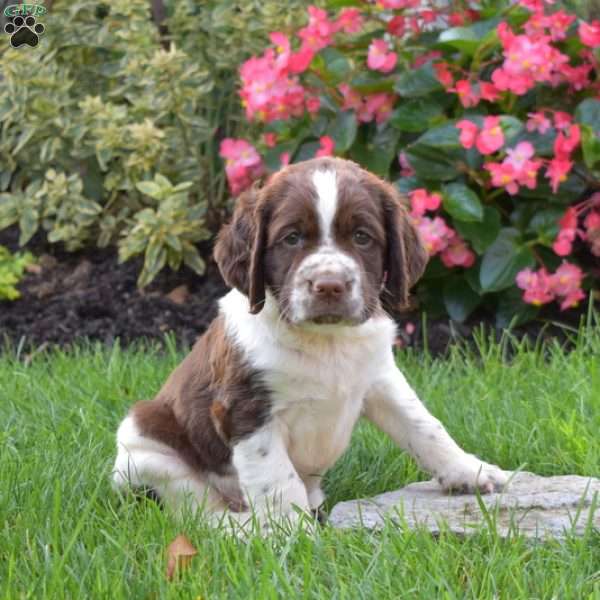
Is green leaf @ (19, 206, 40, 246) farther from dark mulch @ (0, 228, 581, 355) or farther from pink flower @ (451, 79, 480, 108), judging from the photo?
pink flower @ (451, 79, 480, 108)

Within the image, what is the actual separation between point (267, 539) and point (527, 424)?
166 centimetres

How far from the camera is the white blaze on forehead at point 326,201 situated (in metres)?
3.77

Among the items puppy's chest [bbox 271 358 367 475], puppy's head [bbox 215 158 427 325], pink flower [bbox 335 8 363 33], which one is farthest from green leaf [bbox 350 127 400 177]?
puppy's chest [bbox 271 358 367 475]

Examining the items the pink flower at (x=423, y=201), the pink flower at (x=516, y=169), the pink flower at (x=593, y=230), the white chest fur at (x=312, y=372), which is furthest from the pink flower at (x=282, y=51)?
the white chest fur at (x=312, y=372)

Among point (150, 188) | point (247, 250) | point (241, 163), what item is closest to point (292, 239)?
point (247, 250)

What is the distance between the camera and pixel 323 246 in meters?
3.81

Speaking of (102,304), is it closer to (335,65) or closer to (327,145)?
(327,145)

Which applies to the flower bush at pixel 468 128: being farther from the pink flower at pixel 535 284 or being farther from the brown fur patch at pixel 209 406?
the brown fur patch at pixel 209 406

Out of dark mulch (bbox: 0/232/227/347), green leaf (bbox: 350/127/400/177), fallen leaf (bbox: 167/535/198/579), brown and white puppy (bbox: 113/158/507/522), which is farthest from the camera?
dark mulch (bbox: 0/232/227/347)

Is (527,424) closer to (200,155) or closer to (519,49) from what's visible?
(519,49)

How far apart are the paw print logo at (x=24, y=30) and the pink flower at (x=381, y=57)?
2.19 metres

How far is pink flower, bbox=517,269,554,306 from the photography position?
6148 millimetres

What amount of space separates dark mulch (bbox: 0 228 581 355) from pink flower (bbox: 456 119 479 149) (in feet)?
3.42

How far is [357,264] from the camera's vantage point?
3814mm
